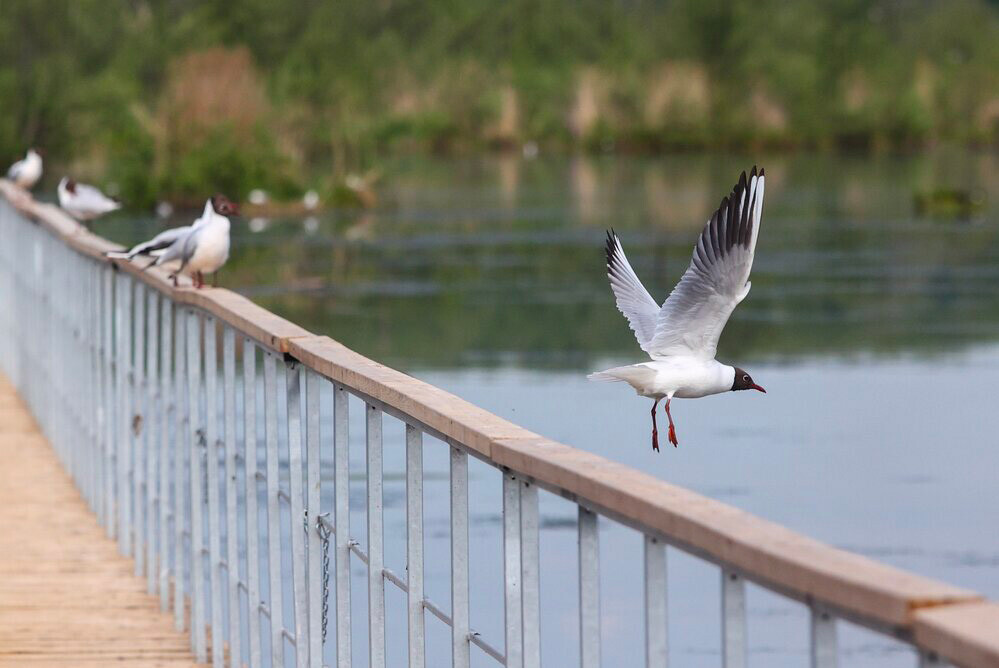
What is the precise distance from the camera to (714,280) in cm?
527

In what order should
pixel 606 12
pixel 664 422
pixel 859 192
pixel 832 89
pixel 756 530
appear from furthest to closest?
pixel 606 12
pixel 832 89
pixel 859 192
pixel 664 422
pixel 756 530

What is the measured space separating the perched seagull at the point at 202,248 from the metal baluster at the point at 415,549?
8.35 feet

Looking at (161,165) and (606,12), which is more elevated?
(606,12)

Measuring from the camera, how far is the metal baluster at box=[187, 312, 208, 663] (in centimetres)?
490

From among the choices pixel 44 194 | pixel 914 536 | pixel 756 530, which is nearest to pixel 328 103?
pixel 44 194

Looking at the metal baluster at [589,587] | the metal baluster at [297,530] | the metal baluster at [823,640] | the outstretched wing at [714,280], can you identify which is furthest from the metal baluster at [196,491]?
the metal baluster at [823,640]

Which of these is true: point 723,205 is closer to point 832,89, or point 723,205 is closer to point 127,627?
point 127,627

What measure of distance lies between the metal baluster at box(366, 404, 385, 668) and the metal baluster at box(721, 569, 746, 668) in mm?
1232

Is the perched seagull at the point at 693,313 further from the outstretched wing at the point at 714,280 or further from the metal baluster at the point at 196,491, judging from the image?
the metal baluster at the point at 196,491

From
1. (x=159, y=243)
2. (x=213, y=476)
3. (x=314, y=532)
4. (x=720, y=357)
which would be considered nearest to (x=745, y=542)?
(x=314, y=532)

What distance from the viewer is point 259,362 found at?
15078 mm

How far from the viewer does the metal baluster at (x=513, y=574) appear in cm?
271

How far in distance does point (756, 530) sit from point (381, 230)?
26.5m

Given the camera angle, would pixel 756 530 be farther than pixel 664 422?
No
